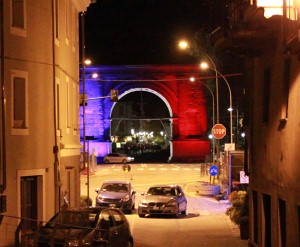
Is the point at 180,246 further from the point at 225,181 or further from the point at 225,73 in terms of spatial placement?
the point at 225,73

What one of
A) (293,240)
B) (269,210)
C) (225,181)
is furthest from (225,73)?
(293,240)

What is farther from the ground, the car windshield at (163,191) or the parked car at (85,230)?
the parked car at (85,230)

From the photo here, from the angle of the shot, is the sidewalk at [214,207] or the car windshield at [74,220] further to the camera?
the sidewalk at [214,207]

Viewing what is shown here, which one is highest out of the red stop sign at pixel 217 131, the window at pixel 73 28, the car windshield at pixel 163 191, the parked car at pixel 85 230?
the window at pixel 73 28

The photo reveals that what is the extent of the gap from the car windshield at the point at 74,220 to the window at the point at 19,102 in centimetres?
435

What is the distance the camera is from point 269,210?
16234mm

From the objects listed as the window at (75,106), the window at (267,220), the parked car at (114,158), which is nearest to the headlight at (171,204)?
the window at (75,106)

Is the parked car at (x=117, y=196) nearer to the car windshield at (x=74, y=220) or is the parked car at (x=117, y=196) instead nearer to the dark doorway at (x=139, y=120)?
the car windshield at (x=74, y=220)

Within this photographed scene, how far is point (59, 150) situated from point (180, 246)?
5821 mm

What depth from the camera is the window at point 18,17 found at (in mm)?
19828

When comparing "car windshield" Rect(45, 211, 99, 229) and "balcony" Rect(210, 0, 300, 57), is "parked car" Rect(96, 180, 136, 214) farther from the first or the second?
"balcony" Rect(210, 0, 300, 57)

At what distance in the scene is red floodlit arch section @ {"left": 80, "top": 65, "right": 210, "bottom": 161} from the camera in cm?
7819

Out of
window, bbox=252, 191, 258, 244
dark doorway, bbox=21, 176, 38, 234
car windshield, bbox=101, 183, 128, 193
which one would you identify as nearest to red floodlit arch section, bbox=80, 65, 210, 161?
car windshield, bbox=101, 183, 128, 193

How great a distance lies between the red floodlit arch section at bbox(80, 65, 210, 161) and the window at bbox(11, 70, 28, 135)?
5751cm
